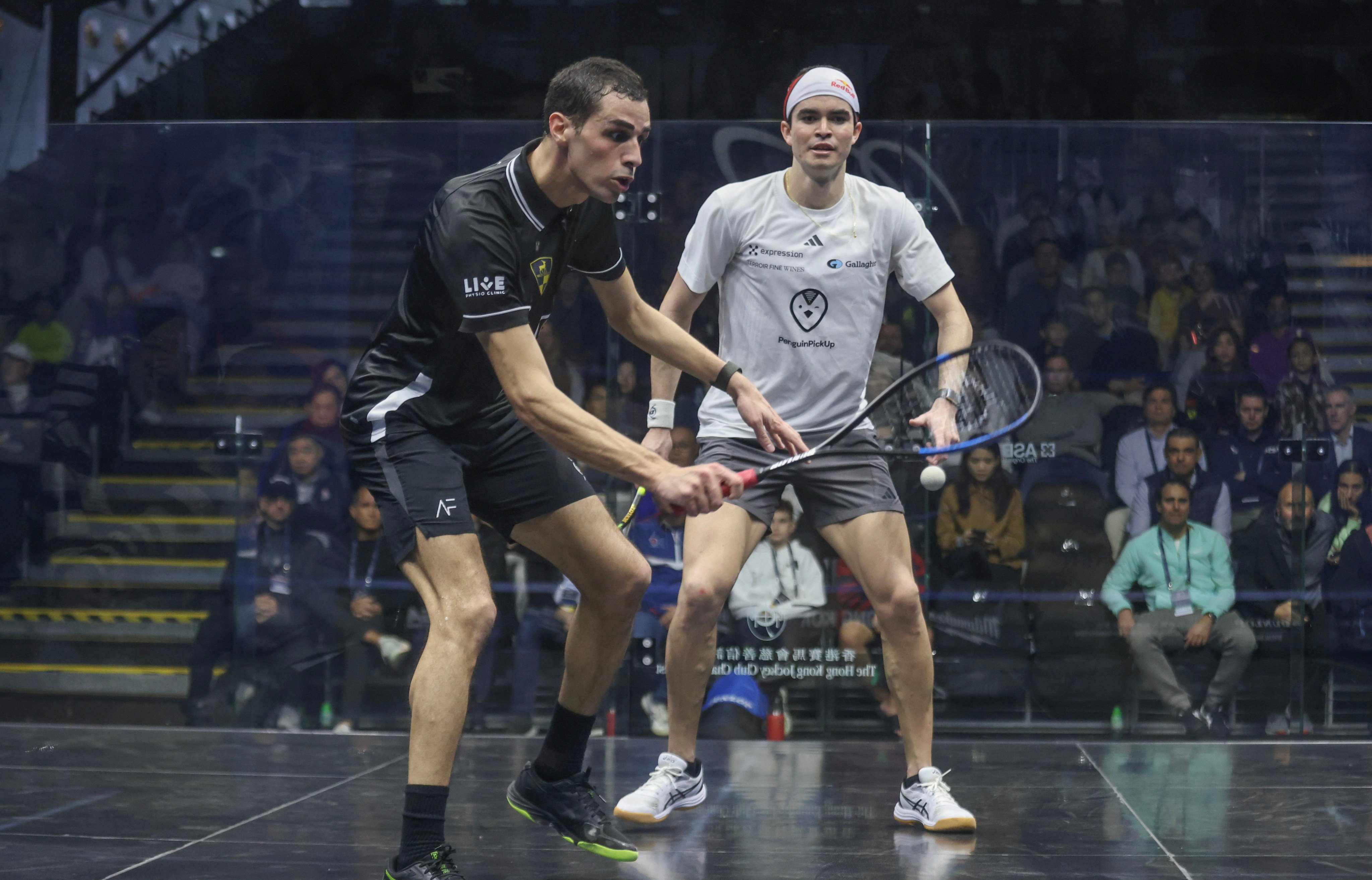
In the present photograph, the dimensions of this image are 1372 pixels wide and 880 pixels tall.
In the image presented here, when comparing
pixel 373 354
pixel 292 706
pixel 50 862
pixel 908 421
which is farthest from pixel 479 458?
pixel 292 706

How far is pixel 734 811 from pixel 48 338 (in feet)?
10.3

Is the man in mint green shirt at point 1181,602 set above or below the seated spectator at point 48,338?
below

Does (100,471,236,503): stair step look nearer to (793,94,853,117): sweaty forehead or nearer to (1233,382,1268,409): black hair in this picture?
(793,94,853,117): sweaty forehead

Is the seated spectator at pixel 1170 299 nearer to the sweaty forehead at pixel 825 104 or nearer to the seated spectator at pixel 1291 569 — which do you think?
the seated spectator at pixel 1291 569

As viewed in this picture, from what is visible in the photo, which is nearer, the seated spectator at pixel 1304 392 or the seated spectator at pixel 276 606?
the seated spectator at pixel 1304 392

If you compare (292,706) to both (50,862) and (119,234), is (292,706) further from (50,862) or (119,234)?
(50,862)

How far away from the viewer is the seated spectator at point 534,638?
16.2 ft

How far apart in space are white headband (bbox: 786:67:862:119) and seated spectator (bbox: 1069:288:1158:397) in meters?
1.91

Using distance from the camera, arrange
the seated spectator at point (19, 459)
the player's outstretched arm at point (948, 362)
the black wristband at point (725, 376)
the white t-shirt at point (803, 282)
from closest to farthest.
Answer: the black wristband at point (725, 376) < the player's outstretched arm at point (948, 362) < the white t-shirt at point (803, 282) < the seated spectator at point (19, 459)

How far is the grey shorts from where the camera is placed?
3264mm

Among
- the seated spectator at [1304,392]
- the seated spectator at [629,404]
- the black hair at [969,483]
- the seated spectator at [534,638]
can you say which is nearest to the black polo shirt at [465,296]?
the seated spectator at [629,404]

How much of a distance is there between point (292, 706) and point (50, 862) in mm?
2118

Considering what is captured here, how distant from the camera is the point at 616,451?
8.27 ft

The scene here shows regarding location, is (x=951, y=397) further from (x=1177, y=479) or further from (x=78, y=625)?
(x=78, y=625)
